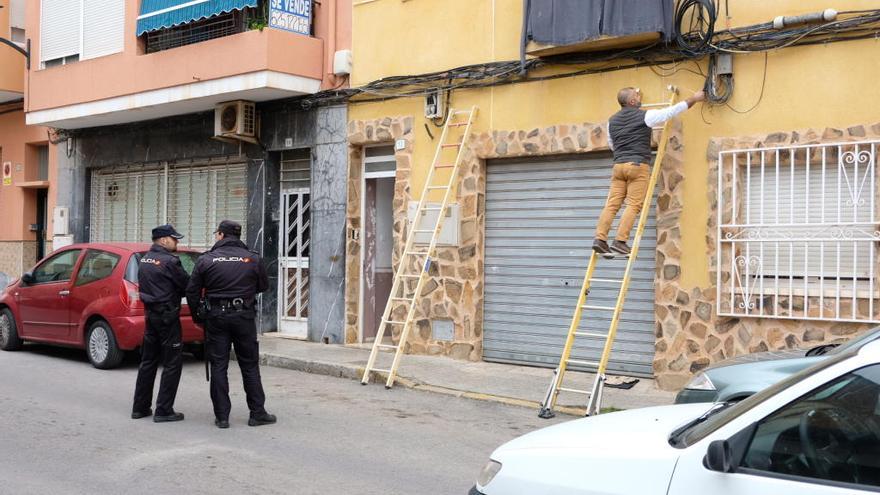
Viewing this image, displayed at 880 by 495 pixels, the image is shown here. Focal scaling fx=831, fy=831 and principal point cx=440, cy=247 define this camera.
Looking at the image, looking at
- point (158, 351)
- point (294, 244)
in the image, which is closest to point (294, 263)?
point (294, 244)

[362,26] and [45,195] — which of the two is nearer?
[362,26]

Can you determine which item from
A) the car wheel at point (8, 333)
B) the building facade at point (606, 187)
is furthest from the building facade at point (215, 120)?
the car wheel at point (8, 333)

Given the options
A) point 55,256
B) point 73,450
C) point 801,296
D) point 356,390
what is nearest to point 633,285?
point 801,296

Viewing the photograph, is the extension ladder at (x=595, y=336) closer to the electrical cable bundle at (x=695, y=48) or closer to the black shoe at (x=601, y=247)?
the black shoe at (x=601, y=247)

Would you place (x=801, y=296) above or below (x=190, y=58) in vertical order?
below

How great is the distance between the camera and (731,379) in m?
5.73

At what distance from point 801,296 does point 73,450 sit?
23.2 ft

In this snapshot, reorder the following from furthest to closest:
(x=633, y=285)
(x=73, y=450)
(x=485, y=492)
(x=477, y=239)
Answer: (x=477, y=239), (x=633, y=285), (x=73, y=450), (x=485, y=492)

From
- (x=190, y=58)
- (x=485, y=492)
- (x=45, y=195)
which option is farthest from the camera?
(x=45, y=195)

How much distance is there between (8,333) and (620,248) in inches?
354

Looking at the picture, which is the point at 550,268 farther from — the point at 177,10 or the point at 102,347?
the point at 177,10

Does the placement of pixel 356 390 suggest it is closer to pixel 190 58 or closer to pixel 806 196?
pixel 806 196

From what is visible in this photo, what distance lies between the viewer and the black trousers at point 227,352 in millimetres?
7484

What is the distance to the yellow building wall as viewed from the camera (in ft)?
28.3
